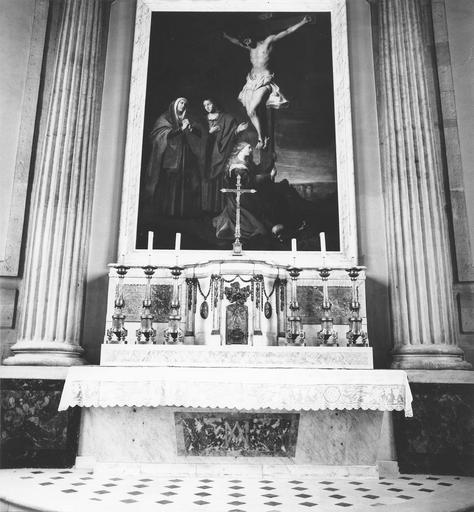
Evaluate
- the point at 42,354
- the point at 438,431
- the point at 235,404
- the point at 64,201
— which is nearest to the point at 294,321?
the point at 235,404

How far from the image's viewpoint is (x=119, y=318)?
230 inches

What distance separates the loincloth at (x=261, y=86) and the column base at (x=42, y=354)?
3963 millimetres

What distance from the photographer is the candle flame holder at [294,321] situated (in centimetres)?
586

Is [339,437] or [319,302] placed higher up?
[319,302]

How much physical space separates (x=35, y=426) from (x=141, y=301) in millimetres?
1815

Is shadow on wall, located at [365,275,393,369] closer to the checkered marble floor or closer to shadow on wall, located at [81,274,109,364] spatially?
the checkered marble floor

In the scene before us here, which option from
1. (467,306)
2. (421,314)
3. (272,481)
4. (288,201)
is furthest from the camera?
(288,201)

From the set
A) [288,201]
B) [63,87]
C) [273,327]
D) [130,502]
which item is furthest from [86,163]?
[130,502]

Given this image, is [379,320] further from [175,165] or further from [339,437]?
[175,165]

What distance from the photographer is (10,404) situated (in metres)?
5.41

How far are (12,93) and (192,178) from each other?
2.65 meters

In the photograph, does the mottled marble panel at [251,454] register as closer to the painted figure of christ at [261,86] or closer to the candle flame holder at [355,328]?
the candle flame holder at [355,328]

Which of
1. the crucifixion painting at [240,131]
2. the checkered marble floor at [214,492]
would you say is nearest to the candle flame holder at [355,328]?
the crucifixion painting at [240,131]

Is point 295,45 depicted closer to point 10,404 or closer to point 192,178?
point 192,178
